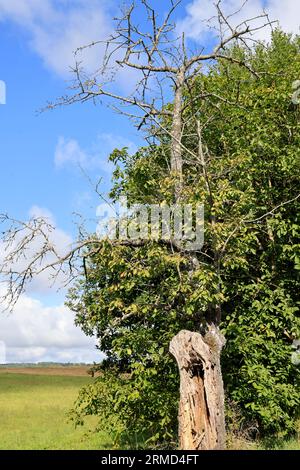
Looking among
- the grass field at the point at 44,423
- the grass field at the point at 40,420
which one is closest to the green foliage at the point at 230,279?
the grass field at the point at 44,423

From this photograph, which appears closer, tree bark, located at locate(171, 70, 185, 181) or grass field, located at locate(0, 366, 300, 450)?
tree bark, located at locate(171, 70, 185, 181)

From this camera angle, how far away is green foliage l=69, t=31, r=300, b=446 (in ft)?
44.3

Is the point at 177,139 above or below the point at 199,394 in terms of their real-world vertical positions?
above

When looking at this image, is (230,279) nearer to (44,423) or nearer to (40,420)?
(44,423)

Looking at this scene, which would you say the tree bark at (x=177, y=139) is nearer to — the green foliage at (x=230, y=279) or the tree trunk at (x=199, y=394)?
the green foliage at (x=230, y=279)

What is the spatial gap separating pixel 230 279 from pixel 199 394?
516cm

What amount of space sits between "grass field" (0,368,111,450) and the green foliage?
3466mm

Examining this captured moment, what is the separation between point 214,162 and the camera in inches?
645

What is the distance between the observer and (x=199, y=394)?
40.1 ft

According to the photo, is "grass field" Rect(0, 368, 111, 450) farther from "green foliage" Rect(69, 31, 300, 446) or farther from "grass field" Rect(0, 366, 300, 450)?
"green foliage" Rect(69, 31, 300, 446)

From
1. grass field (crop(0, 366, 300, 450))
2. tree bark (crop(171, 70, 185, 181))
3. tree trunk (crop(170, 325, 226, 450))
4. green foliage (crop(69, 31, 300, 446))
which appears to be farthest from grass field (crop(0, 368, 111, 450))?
tree bark (crop(171, 70, 185, 181))

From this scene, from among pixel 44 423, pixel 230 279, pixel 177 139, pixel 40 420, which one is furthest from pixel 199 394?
pixel 40 420
